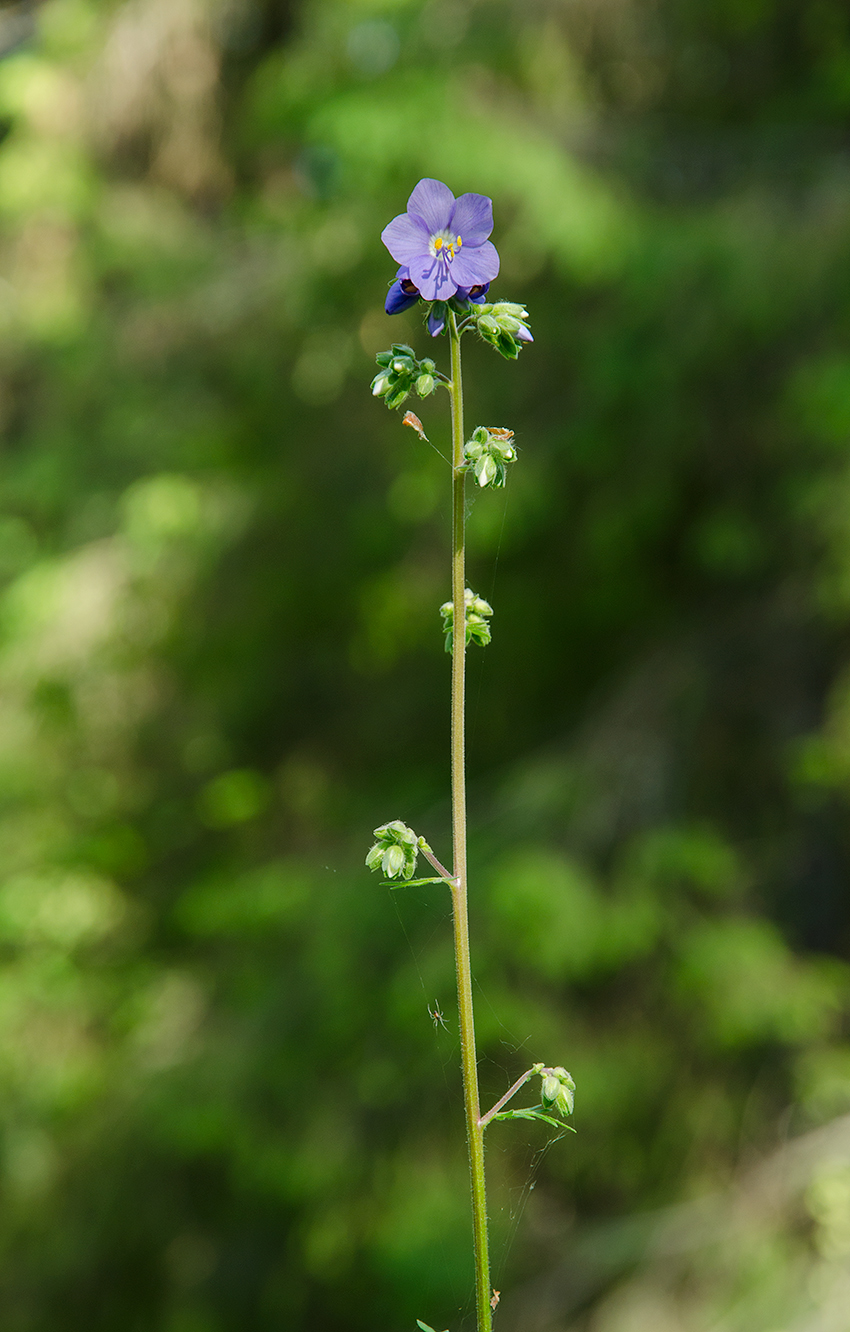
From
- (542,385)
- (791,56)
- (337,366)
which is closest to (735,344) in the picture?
(542,385)

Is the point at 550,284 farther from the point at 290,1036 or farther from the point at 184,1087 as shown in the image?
the point at 184,1087

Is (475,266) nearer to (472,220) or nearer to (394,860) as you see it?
(472,220)

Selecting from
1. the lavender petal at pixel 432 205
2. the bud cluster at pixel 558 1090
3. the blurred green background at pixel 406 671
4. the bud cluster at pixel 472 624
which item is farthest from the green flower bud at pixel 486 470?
the blurred green background at pixel 406 671

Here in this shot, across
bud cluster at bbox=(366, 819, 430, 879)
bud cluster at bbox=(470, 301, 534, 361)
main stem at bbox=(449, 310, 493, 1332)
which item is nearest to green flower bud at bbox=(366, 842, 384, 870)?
bud cluster at bbox=(366, 819, 430, 879)

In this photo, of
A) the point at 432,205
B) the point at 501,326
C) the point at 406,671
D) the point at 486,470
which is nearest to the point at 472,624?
the point at 486,470

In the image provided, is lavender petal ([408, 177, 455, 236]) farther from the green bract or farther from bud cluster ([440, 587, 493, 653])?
the green bract
